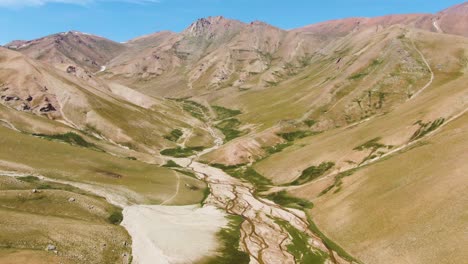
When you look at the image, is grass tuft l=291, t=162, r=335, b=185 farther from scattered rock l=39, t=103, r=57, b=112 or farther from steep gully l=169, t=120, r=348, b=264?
scattered rock l=39, t=103, r=57, b=112

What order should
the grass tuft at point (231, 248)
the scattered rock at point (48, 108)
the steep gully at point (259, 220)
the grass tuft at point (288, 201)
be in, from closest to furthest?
the grass tuft at point (231, 248) < the steep gully at point (259, 220) < the grass tuft at point (288, 201) < the scattered rock at point (48, 108)

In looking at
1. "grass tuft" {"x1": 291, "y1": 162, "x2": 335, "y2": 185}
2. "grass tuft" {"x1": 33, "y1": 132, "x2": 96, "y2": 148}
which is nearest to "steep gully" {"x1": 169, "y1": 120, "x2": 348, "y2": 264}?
"grass tuft" {"x1": 291, "y1": 162, "x2": 335, "y2": 185}

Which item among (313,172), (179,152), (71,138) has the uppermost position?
(71,138)

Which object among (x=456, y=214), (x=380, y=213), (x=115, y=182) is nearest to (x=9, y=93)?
(x=115, y=182)

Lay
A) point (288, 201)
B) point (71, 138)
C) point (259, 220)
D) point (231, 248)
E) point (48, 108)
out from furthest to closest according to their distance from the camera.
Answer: point (48, 108) → point (71, 138) → point (288, 201) → point (259, 220) → point (231, 248)

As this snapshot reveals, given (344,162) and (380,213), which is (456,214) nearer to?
(380,213)

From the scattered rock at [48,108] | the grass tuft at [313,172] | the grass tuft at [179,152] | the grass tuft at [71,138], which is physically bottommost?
the grass tuft at [313,172]

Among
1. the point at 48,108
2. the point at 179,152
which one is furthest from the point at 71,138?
the point at 179,152

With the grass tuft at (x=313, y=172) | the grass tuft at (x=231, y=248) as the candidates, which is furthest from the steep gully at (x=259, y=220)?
the grass tuft at (x=313, y=172)

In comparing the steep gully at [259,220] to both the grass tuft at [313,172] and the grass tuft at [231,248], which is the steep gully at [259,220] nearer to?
the grass tuft at [231,248]

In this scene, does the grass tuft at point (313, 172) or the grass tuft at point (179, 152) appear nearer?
the grass tuft at point (313, 172)

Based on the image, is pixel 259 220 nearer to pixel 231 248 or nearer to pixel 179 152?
pixel 231 248
